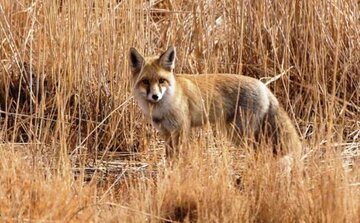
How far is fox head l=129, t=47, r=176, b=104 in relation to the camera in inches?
218

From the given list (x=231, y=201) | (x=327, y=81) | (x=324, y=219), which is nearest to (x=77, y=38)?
(x=327, y=81)

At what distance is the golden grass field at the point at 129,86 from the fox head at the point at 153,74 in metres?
0.36

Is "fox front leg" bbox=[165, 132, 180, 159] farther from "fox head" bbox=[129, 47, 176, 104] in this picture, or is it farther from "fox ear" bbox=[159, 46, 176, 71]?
"fox ear" bbox=[159, 46, 176, 71]

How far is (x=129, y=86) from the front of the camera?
20.2 feet

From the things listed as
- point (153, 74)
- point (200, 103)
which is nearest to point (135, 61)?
point (153, 74)

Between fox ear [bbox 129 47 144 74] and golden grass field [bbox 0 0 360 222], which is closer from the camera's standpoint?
golden grass field [bbox 0 0 360 222]

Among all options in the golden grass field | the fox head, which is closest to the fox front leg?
the golden grass field

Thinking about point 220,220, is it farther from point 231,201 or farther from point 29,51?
point 29,51

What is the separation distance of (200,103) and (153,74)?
391 mm

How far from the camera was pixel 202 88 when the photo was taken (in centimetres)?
575

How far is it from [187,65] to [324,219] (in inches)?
104

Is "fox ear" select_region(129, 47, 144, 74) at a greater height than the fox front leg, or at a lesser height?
greater

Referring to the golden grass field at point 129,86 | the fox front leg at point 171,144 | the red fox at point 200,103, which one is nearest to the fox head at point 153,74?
the red fox at point 200,103

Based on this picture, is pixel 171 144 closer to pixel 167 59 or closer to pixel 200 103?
pixel 200 103
